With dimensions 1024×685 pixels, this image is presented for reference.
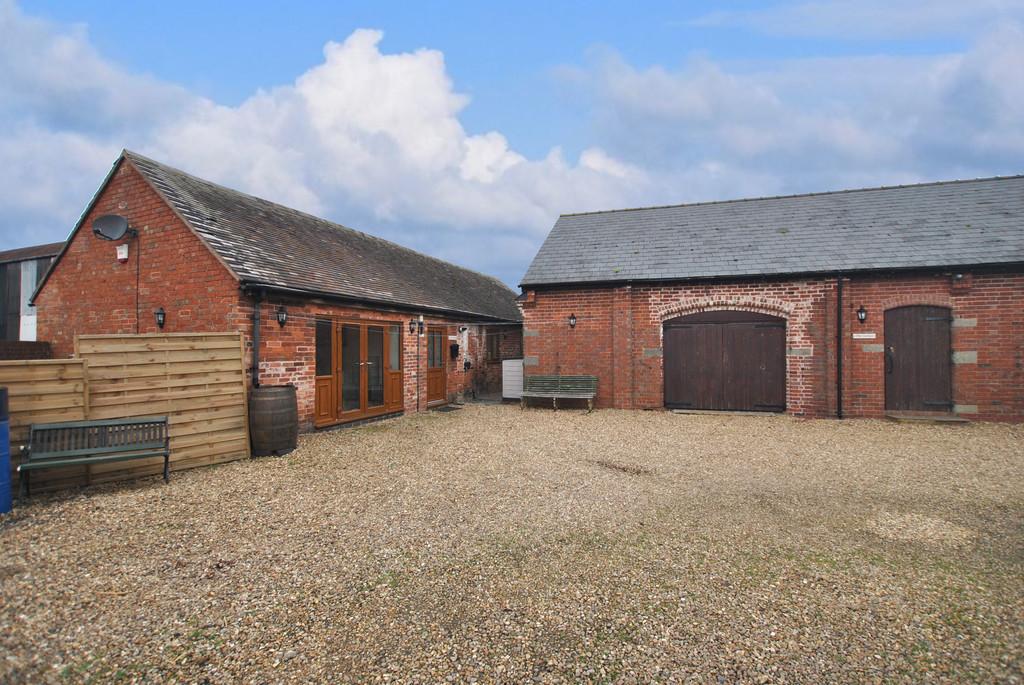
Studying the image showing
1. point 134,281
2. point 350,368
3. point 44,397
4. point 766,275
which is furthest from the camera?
point 766,275

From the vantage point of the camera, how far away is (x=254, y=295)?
791 centimetres

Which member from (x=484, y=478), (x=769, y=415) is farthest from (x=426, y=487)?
(x=769, y=415)

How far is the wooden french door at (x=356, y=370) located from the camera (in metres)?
9.17

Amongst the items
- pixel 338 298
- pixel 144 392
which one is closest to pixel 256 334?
pixel 338 298

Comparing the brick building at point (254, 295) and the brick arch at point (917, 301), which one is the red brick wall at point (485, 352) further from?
the brick arch at point (917, 301)

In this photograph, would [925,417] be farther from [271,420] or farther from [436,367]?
[271,420]

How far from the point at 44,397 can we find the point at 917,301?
15522mm

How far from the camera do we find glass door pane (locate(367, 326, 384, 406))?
1037 centimetres

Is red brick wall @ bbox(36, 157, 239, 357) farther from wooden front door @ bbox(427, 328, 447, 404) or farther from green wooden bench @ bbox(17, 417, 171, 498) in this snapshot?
wooden front door @ bbox(427, 328, 447, 404)

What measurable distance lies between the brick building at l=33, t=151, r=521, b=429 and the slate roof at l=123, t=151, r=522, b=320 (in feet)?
0.14

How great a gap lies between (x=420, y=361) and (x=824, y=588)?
9.92m

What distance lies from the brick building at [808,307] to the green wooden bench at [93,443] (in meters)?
8.88

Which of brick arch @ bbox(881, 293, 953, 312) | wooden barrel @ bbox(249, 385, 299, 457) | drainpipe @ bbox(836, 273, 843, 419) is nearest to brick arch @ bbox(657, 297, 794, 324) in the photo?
drainpipe @ bbox(836, 273, 843, 419)

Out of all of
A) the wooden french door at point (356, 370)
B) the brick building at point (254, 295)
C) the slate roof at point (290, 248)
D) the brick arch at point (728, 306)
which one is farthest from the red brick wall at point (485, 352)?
the brick arch at point (728, 306)
